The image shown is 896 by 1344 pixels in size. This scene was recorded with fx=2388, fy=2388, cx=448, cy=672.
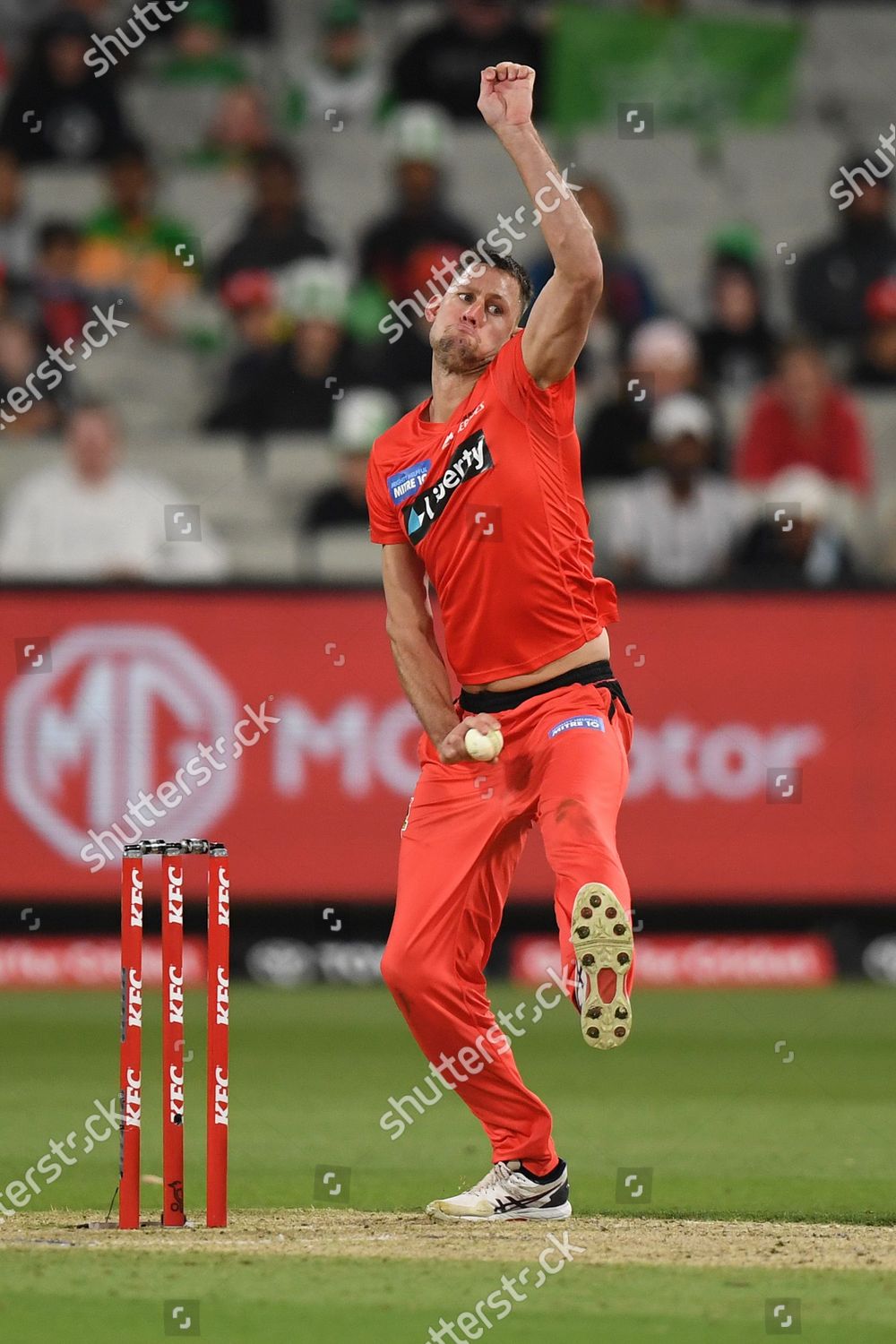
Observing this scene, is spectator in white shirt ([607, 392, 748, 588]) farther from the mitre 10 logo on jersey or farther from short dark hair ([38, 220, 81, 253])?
the mitre 10 logo on jersey

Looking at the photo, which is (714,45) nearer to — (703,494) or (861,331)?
(861,331)

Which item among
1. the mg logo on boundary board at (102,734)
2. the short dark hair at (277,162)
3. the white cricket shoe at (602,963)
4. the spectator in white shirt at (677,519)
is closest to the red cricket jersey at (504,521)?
the white cricket shoe at (602,963)

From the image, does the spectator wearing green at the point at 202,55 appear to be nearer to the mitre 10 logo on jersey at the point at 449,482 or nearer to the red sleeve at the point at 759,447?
the red sleeve at the point at 759,447

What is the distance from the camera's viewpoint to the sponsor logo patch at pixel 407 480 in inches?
269

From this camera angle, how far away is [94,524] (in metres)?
14.1

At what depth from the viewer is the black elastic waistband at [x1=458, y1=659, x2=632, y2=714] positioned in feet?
22.2

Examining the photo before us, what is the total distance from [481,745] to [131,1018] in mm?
1182

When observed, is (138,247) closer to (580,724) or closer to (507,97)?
(507,97)

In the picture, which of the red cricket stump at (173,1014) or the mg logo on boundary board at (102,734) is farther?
the mg logo on boundary board at (102,734)

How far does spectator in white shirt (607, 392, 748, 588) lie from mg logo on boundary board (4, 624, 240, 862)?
103 inches

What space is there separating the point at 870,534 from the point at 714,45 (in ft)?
19.3

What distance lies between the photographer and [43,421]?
15.6m

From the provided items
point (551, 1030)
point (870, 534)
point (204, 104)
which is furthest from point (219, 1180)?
point (204, 104)

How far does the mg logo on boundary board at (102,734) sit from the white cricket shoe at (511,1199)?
20.5ft
